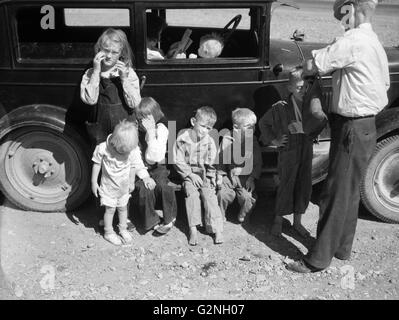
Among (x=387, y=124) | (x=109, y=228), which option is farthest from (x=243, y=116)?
(x=109, y=228)

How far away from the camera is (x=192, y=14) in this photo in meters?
15.1

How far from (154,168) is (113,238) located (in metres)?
0.67

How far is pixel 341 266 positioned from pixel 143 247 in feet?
→ 5.19

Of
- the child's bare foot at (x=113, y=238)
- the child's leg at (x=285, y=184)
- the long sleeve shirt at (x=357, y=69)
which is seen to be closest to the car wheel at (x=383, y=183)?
the child's leg at (x=285, y=184)

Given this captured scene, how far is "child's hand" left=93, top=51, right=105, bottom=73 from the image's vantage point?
13.0 feet

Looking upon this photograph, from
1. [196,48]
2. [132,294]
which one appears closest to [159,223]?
[132,294]

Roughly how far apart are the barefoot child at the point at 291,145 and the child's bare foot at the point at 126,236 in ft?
4.20

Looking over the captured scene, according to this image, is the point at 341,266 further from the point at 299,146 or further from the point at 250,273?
the point at 299,146

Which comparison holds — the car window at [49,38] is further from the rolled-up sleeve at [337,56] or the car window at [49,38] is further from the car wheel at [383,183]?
the car wheel at [383,183]

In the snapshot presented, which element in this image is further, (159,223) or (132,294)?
(159,223)

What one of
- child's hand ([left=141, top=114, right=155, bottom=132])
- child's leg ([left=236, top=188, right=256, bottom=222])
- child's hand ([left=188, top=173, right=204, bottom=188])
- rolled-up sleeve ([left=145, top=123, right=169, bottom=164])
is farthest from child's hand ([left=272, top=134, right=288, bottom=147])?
child's hand ([left=141, top=114, right=155, bottom=132])

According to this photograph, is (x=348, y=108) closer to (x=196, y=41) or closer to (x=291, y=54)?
(x=291, y=54)

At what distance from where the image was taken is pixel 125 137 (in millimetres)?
3951

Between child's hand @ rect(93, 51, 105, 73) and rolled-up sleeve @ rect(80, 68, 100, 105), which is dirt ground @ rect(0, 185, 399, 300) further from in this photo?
child's hand @ rect(93, 51, 105, 73)
